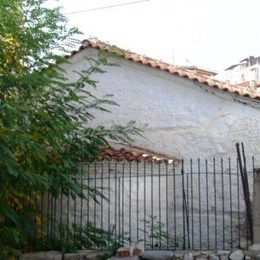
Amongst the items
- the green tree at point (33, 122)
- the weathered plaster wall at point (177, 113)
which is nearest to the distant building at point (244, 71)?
the weathered plaster wall at point (177, 113)

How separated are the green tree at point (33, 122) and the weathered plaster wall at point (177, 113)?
2.09 meters

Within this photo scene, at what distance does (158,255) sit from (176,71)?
15.2 ft

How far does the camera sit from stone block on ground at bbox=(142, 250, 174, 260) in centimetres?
704

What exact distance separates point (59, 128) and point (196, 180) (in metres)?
3.51

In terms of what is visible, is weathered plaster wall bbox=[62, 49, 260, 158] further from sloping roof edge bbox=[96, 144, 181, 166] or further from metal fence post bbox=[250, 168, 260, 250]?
metal fence post bbox=[250, 168, 260, 250]

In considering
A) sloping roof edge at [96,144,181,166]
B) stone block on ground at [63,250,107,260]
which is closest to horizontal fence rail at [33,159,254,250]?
sloping roof edge at [96,144,181,166]

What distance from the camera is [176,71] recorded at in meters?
10.5

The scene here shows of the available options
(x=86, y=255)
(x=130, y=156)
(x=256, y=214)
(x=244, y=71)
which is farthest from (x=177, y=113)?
(x=244, y=71)

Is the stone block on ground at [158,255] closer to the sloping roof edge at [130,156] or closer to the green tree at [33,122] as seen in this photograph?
the green tree at [33,122]

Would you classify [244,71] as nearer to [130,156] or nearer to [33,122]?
[130,156]

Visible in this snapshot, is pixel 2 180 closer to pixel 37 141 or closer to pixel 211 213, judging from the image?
pixel 37 141

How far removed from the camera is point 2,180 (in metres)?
Result: 7.21

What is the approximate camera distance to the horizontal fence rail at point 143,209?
8.47m

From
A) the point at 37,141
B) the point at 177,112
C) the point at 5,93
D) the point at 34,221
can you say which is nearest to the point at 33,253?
the point at 34,221
